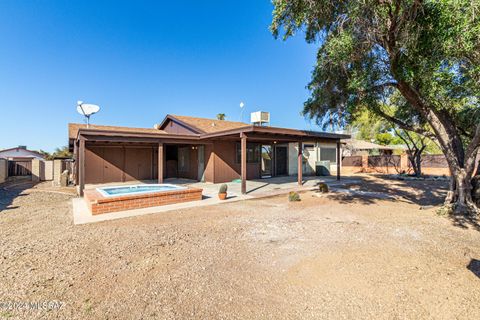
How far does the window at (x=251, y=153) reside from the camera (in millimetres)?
13516

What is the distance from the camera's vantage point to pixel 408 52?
532cm

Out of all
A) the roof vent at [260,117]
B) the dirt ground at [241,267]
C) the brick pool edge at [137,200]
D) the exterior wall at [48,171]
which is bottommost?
the dirt ground at [241,267]

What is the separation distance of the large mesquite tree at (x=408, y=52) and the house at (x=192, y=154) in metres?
3.89

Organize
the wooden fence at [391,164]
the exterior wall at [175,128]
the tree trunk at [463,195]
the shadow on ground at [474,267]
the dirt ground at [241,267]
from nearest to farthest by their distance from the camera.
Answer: the dirt ground at [241,267] → the shadow on ground at [474,267] → the tree trunk at [463,195] → the exterior wall at [175,128] → the wooden fence at [391,164]

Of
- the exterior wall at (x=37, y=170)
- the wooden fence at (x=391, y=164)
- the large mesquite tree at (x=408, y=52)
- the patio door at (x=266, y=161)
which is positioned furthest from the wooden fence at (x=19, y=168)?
the wooden fence at (x=391, y=164)

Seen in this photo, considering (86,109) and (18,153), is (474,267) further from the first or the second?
(18,153)

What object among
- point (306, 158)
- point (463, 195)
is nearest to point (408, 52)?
point (463, 195)


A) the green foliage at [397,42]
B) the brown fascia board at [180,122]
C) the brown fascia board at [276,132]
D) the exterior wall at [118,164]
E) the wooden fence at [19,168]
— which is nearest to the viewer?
the green foliage at [397,42]

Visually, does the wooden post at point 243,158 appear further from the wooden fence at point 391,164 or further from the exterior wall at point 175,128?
the wooden fence at point 391,164

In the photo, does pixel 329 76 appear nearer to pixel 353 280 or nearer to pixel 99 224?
pixel 353 280

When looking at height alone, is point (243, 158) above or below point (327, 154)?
below

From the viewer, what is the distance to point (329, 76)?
7.52 m

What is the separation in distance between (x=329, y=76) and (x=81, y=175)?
32.6ft

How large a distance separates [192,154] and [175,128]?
7.45 ft
